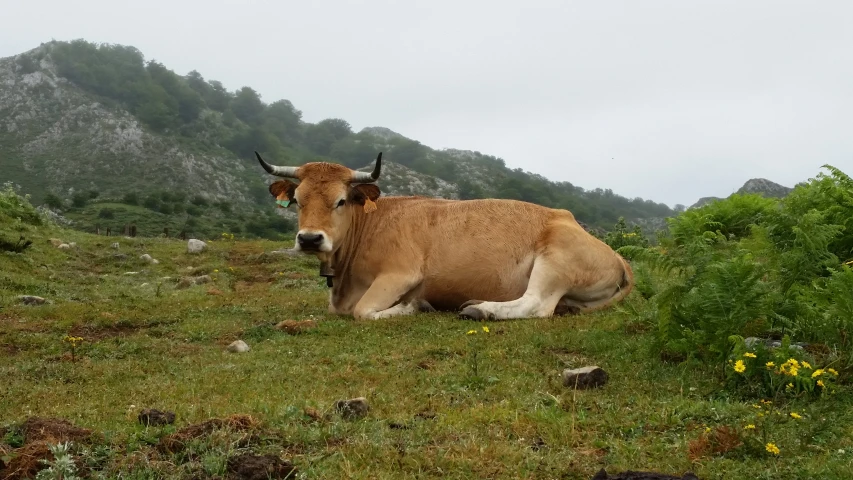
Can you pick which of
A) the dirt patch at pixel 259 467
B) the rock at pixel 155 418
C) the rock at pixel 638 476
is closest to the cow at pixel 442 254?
the rock at pixel 155 418

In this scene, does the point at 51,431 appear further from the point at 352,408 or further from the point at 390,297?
the point at 390,297

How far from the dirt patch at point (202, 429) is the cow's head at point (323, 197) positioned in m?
6.04

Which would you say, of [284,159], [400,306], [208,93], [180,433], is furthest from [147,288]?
[208,93]

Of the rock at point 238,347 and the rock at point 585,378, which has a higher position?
the rock at point 585,378

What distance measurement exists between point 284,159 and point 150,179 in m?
27.5

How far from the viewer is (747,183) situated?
4278 cm

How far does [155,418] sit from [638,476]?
10.2ft

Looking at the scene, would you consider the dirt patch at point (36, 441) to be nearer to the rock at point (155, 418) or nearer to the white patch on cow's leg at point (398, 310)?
the rock at point (155, 418)

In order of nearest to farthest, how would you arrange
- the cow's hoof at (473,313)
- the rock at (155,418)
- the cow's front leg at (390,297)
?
the rock at (155,418)
the cow's hoof at (473,313)
the cow's front leg at (390,297)

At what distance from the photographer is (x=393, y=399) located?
597 cm

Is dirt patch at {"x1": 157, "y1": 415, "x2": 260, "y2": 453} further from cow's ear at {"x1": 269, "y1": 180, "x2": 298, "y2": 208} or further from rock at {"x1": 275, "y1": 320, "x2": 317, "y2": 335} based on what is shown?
cow's ear at {"x1": 269, "y1": 180, "x2": 298, "y2": 208}

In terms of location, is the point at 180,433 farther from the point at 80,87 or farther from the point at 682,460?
the point at 80,87

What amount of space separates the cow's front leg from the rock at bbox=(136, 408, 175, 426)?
5.94m

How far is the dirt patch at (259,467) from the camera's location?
4.10 m
